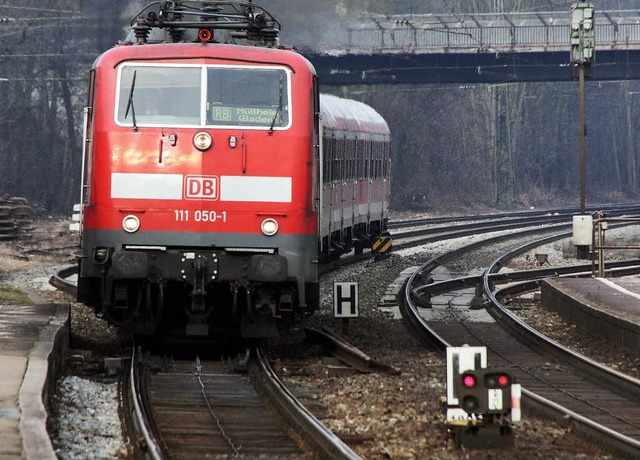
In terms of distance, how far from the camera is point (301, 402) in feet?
33.7

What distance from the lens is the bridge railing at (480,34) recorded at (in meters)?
45.2

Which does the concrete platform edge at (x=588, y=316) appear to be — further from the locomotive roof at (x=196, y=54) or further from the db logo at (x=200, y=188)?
the db logo at (x=200, y=188)

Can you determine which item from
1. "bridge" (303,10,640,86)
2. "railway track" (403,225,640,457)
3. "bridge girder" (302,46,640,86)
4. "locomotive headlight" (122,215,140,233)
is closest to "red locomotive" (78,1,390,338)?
"locomotive headlight" (122,215,140,233)

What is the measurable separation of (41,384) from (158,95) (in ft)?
13.3

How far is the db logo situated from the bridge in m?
32.7

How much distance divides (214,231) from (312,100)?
5.77 feet

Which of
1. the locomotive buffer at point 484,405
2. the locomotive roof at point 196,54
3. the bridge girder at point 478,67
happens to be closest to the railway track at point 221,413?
the locomotive buffer at point 484,405

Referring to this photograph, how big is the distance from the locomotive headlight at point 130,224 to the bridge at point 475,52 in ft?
108

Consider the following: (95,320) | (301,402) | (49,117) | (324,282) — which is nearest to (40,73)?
(49,117)

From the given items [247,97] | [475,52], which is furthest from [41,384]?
A: [475,52]

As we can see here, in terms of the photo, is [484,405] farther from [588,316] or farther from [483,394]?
[588,316]

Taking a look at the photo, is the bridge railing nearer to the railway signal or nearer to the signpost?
the signpost

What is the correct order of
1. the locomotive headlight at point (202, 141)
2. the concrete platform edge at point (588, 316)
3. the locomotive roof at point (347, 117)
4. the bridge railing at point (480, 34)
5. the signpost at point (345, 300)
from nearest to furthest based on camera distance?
the locomotive headlight at point (202, 141) → the concrete platform edge at point (588, 316) → the signpost at point (345, 300) → the locomotive roof at point (347, 117) → the bridge railing at point (480, 34)

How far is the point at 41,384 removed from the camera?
9.49m
